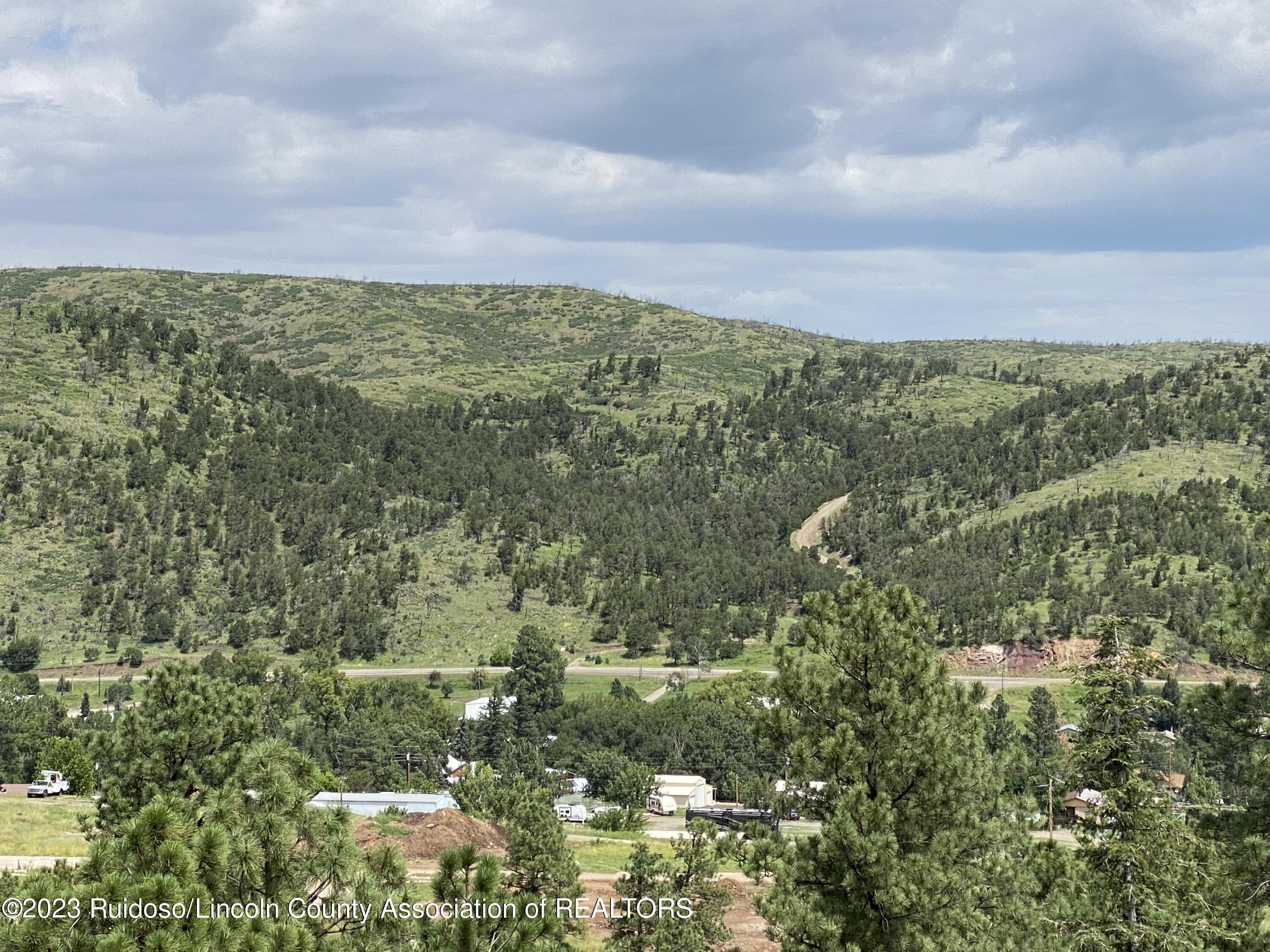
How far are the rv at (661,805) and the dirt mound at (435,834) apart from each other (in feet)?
109

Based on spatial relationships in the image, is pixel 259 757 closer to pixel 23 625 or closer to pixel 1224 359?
pixel 23 625

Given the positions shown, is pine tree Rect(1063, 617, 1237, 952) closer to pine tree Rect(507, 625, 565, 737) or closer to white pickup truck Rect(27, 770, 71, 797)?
white pickup truck Rect(27, 770, 71, 797)

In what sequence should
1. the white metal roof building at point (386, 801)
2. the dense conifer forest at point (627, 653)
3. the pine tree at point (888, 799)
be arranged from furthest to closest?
the white metal roof building at point (386, 801)
the pine tree at point (888, 799)
the dense conifer forest at point (627, 653)

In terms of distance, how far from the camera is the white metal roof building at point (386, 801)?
58.9 meters

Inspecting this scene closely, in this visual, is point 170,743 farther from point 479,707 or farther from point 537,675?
point 537,675

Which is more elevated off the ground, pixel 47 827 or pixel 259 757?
pixel 259 757

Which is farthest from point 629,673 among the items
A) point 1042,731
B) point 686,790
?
point 1042,731

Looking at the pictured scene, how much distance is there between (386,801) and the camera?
200 feet

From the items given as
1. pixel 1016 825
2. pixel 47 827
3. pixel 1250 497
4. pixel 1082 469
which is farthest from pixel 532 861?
pixel 1082 469

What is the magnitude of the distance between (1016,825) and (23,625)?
386 feet

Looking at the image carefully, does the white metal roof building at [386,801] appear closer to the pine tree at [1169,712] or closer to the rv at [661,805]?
the rv at [661,805]

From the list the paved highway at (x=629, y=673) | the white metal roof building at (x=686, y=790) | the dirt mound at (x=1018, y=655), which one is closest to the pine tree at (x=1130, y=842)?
the white metal roof building at (x=686, y=790)

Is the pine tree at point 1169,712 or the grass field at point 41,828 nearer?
the grass field at point 41,828

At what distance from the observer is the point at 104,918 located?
10328 mm
